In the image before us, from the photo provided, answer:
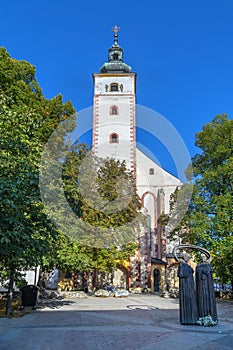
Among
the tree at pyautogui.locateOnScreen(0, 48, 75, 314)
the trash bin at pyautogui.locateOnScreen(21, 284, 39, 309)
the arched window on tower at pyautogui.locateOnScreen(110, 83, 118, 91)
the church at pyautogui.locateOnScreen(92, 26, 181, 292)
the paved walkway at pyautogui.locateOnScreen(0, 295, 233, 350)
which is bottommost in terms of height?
the paved walkway at pyautogui.locateOnScreen(0, 295, 233, 350)

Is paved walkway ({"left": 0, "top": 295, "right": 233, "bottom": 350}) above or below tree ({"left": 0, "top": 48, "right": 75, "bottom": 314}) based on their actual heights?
below

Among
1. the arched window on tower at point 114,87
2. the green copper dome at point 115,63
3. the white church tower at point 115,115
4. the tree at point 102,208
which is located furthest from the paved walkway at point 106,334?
the green copper dome at point 115,63

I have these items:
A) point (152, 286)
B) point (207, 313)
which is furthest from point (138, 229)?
point (207, 313)

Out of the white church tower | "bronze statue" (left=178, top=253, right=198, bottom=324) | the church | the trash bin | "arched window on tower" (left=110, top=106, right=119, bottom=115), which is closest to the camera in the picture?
"bronze statue" (left=178, top=253, right=198, bottom=324)

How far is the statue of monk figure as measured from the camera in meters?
9.05

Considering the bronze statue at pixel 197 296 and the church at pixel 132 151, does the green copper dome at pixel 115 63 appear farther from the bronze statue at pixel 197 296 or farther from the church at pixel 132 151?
the bronze statue at pixel 197 296

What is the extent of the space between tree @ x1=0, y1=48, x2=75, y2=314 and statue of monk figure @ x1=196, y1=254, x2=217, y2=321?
454cm

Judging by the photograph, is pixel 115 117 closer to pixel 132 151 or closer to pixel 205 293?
pixel 132 151

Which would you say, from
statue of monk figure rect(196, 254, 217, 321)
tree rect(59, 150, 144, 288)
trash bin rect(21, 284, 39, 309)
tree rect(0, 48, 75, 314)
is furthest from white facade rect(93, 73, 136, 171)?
statue of monk figure rect(196, 254, 217, 321)

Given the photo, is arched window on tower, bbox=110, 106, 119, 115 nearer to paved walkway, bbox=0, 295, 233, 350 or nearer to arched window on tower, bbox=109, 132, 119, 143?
arched window on tower, bbox=109, 132, 119, 143

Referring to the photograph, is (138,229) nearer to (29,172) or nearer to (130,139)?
(130,139)

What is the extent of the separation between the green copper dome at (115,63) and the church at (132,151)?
0.90 m

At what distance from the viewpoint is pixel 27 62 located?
1889cm

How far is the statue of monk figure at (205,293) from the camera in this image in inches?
356
